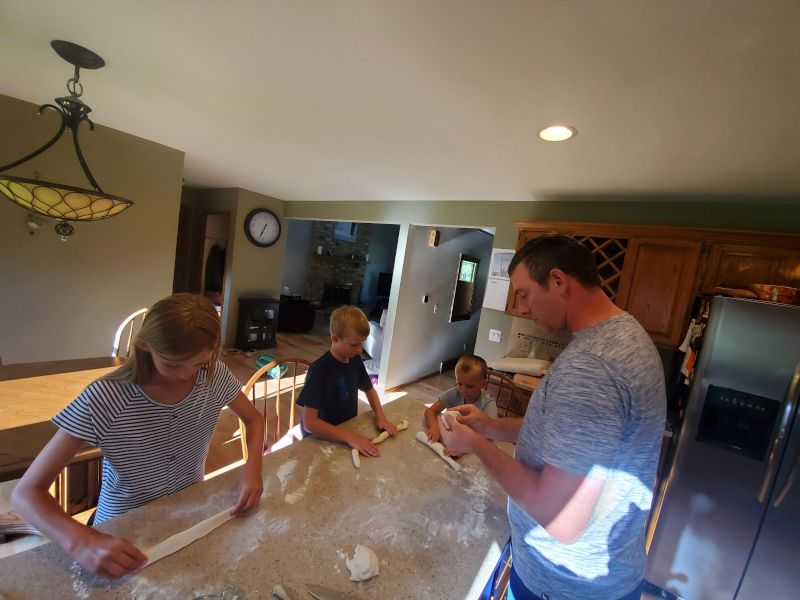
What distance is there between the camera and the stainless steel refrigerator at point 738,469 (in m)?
1.47

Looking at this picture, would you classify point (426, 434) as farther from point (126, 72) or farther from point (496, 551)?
point (126, 72)

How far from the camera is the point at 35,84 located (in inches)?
73.4

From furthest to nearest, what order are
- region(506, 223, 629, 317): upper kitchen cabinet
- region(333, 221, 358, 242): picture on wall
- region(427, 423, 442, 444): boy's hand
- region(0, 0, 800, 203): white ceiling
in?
region(333, 221, 358, 242): picture on wall, region(506, 223, 629, 317): upper kitchen cabinet, region(427, 423, 442, 444): boy's hand, region(0, 0, 800, 203): white ceiling

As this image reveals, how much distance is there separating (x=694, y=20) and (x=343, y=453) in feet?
5.02

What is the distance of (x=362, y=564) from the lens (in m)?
0.68

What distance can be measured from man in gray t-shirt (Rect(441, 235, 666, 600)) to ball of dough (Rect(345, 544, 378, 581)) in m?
0.30

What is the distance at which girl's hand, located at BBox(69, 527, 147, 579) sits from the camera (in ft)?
1.98

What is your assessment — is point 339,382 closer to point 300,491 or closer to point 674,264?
point 300,491

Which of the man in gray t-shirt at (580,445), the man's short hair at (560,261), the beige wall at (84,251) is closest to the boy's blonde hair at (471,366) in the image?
the man in gray t-shirt at (580,445)

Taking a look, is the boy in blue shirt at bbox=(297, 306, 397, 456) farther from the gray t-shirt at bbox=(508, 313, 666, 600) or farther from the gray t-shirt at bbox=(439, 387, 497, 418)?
the gray t-shirt at bbox=(508, 313, 666, 600)

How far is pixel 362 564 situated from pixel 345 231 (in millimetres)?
7091

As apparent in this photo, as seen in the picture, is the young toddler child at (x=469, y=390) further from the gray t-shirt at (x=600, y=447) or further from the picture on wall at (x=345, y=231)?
the picture on wall at (x=345, y=231)

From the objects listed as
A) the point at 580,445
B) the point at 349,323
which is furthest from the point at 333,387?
the point at 580,445

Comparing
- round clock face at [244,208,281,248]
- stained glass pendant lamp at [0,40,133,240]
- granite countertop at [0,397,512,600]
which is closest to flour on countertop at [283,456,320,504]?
granite countertop at [0,397,512,600]
